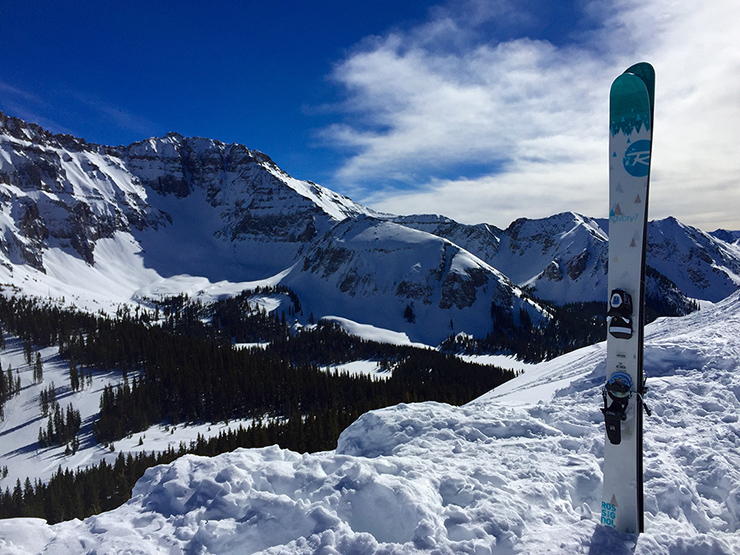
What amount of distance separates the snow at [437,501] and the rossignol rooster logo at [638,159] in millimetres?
6774

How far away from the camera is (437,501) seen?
27.2 feet

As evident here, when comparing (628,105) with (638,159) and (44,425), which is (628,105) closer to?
(638,159)

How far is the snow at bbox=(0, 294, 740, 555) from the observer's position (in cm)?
715

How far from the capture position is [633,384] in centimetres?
835

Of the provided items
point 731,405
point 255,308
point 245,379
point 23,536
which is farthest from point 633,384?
point 255,308

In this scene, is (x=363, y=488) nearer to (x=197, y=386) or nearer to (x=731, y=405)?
(x=731, y=405)

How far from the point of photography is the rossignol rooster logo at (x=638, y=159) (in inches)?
336

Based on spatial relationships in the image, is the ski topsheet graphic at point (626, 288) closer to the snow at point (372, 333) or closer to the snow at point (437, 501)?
the snow at point (437, 501)

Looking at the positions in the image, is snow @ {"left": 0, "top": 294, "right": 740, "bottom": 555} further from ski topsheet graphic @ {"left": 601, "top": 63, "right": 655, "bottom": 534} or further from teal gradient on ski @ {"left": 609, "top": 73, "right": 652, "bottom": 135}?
teal gradient on ski @ {"left": 609, "top": 73, "right": 652, "bottom": 135}

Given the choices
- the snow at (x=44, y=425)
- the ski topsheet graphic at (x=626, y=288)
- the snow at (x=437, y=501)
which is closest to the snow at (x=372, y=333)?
the snow at (x=44, y=425)

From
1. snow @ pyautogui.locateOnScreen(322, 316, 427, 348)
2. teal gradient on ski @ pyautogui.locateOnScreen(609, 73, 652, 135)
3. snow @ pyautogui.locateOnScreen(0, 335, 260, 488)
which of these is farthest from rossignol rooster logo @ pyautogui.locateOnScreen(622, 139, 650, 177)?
snow @ pyautogui.locateOnScreen(322, 316, 427, 348)

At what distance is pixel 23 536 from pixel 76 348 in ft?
434

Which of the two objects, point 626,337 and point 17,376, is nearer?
point 626,337

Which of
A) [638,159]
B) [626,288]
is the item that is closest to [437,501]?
[626,288]
